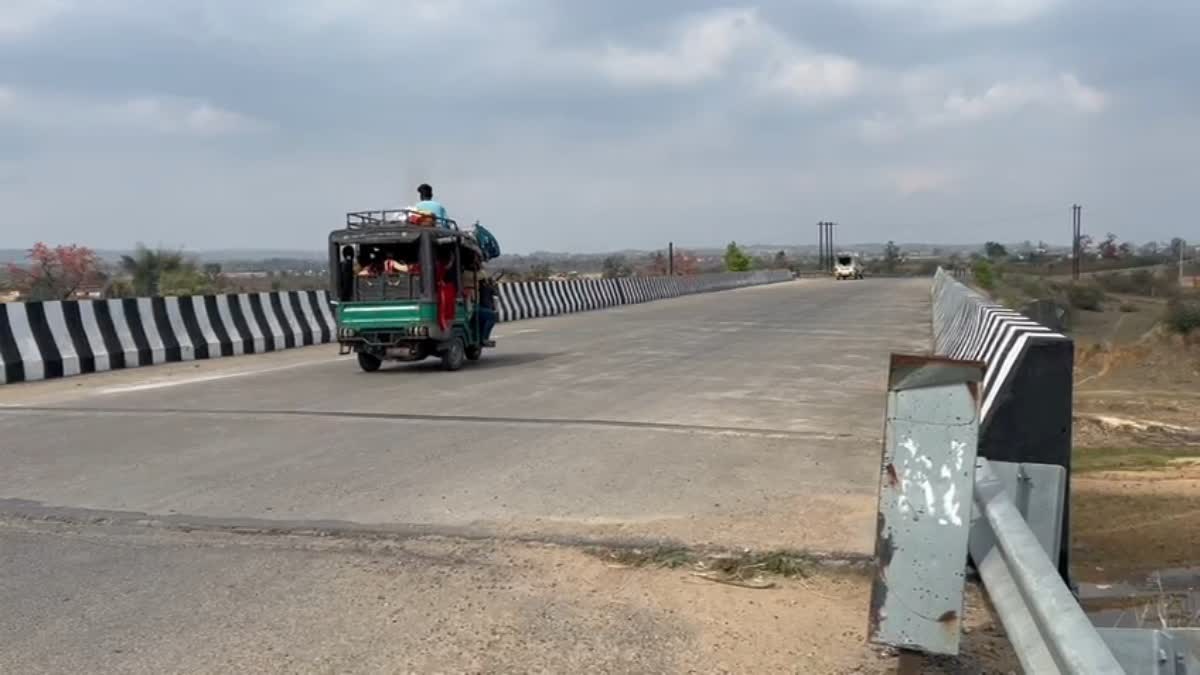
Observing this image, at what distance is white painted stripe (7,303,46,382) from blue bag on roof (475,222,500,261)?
20.5 feet

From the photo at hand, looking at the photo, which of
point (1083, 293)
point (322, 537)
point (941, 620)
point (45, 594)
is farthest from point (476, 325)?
point (1083, 293)

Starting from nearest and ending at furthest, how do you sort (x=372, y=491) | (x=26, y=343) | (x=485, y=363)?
(x=372, y=491)
(x=26, y=343)
(x=485, y=363)

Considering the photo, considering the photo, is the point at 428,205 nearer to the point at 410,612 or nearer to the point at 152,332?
the point at 152,332

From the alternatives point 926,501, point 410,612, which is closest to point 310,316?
point 410,612

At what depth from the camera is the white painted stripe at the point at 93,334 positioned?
16.3 metres

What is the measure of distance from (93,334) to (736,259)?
3050 inches

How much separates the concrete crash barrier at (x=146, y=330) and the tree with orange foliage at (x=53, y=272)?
15.6 feet

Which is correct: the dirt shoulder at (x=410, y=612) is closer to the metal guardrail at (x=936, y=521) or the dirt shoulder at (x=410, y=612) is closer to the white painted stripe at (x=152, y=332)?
the metal guardrail at (x=936, y=521)

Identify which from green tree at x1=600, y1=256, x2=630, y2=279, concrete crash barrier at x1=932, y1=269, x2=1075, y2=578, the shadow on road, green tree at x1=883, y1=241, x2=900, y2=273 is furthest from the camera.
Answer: green tree at x1=883, y1=241, x2=900, y2=273

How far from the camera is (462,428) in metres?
10.3

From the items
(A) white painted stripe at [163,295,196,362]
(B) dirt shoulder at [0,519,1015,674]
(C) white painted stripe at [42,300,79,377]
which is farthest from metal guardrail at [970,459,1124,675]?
(A) white painted stripe at [163,295,196,362]

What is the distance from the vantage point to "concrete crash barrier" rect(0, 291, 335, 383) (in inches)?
599

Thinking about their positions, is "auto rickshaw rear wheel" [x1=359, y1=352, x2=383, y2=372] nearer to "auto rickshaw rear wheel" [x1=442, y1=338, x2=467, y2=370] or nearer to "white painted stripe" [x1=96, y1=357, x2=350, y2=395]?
"auto rickshaw rear wheel" [x1=442, y1=338, x2=467, y2=370]

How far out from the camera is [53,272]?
2498 cm
